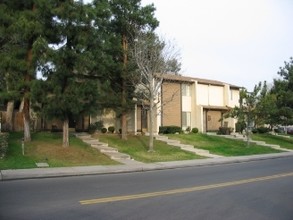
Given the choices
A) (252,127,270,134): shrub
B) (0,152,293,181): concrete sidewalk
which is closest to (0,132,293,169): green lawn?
(0,152,293,181): concrete sidewalk

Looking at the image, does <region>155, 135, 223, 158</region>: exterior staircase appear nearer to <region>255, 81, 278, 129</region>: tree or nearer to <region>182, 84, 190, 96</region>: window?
<region>255, 81, 278, 129</region>: tree

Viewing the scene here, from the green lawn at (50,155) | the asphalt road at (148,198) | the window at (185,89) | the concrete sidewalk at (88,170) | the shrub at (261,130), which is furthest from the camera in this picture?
the shrub at (261,130)

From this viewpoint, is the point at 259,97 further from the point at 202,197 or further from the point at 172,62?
the point at 202,197

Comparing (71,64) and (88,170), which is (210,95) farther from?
(88,170)

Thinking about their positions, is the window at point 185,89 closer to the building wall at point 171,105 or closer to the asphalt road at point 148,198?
the building wall at point 171,105

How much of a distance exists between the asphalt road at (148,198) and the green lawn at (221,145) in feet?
46.4

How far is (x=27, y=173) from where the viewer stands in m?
15.6

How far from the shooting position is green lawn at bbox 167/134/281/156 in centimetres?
2932

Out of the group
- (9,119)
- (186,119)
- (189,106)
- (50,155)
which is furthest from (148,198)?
(189,106)

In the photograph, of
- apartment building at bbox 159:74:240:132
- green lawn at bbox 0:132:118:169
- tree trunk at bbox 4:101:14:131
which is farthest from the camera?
apartment building at bbox 159:74:240:132

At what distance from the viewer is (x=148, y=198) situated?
10.4 metres

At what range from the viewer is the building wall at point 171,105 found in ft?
126

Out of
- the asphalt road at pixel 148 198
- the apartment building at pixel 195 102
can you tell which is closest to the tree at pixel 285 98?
the apartment building at pixel 195 102

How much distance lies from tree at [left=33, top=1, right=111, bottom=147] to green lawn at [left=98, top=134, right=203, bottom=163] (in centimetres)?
422
